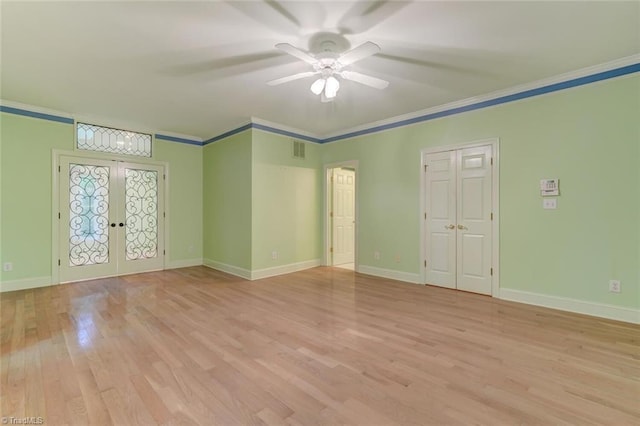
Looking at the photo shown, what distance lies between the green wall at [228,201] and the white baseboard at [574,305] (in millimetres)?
4009

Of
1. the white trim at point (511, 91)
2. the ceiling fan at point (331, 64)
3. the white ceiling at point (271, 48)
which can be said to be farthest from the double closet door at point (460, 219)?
the ceiling fan at point (331, 64)

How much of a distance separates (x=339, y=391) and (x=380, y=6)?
2.83m

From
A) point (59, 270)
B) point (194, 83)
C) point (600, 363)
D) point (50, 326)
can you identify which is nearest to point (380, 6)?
point (194, 83)

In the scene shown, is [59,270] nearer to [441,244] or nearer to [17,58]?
[17,58]

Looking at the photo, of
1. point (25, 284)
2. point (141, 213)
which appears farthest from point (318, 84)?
point (25, 284)

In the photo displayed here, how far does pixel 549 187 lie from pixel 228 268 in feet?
17.0

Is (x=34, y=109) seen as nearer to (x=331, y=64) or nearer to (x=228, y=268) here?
(x=228, y=268)

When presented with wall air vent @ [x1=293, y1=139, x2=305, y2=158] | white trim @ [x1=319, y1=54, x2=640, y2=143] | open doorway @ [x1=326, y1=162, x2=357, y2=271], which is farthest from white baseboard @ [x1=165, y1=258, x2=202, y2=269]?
white trim @ [x1=319, y1=54, x2=640, y2=143]

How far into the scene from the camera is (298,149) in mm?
5781

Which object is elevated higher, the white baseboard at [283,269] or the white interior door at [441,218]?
the white interior door at [441,218]

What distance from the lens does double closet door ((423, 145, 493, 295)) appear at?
13.4 feet

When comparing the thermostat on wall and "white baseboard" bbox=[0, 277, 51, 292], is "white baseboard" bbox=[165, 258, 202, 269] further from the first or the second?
the thermostat on wall

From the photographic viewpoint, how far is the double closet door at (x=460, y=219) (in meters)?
4.09

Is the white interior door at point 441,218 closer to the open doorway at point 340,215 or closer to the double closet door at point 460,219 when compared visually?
the double closet door at point 460,219
